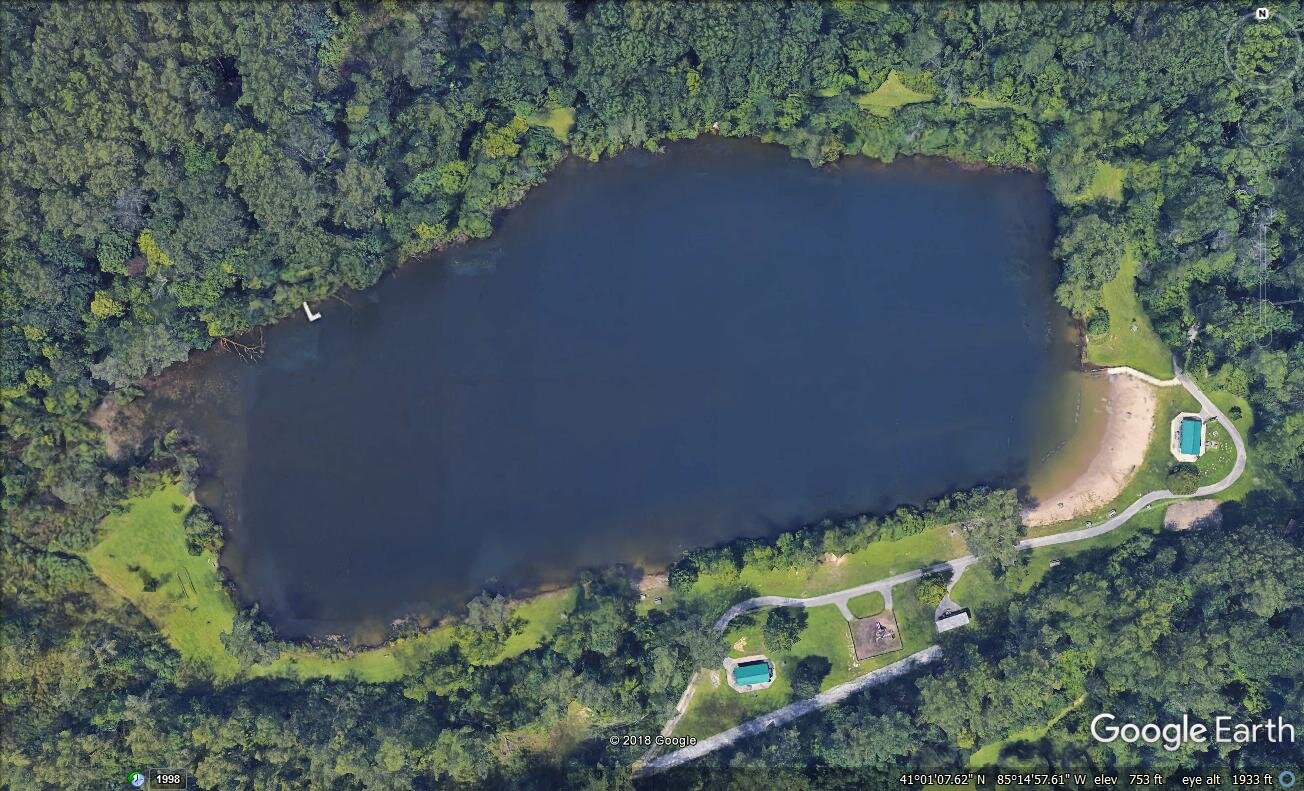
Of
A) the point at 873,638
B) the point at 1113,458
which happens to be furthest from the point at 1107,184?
the point at 873,638

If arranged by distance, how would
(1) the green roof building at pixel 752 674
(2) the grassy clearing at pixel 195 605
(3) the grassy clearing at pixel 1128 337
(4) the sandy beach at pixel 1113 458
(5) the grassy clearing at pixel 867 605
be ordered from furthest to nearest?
1. (3) the grassy clearing at pixel 1128 337
2. (4) the sandy beach at pixel 1113 458
3. (2) the grassy clearing at pixel 195 605
4. (5) the grassy clearing at pixel 867 605
5. (1) the green roof building at pixel 752 674

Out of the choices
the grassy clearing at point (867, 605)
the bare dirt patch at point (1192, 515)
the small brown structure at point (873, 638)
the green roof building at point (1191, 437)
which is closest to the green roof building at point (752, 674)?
the small brown structure at point (873, 638)

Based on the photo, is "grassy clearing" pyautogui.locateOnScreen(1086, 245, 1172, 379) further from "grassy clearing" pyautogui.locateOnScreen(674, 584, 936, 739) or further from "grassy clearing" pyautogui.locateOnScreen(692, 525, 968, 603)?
"grassy clearing" pyautogui.locateOnScreen(674, 584, 936, 739)

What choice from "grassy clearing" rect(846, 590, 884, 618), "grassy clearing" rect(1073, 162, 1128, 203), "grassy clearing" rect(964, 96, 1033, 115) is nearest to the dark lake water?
"grassy clearing" rect(1073, 162, 1128, 203)

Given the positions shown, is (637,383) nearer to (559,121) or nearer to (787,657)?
(559,121)

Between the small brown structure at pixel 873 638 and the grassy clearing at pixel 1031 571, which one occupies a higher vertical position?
the grassy clearing at pixel 1031 571

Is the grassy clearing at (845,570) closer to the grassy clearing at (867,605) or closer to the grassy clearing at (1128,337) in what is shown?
the grassy clearing at (867,605)
